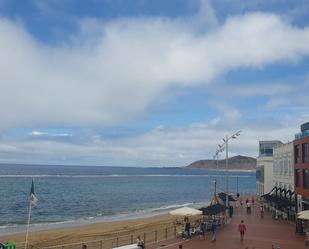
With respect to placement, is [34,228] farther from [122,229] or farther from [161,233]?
[161,233]

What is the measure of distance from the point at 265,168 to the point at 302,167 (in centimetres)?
2667

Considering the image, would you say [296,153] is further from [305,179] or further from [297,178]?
[305,179]

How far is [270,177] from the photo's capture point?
61.1m

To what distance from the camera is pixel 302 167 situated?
123ft

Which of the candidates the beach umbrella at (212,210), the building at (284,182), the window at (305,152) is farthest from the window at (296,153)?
the beach umbrella at (212,210)

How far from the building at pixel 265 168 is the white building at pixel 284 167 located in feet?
16.2

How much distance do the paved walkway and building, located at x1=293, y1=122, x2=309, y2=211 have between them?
8.42ft

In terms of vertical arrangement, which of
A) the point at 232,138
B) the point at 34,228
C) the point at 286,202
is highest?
the point at 232,138

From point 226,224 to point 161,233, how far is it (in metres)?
5.66

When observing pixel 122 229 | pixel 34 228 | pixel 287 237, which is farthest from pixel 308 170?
pixel 34 228

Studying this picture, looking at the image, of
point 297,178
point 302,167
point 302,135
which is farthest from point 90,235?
point 302,135

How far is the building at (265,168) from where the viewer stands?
61.8 m

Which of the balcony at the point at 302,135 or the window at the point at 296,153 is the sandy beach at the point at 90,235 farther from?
the balcony at the point at 302,135

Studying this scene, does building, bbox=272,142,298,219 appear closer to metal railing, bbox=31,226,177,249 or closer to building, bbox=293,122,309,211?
building, bbox=293,122,309,211
